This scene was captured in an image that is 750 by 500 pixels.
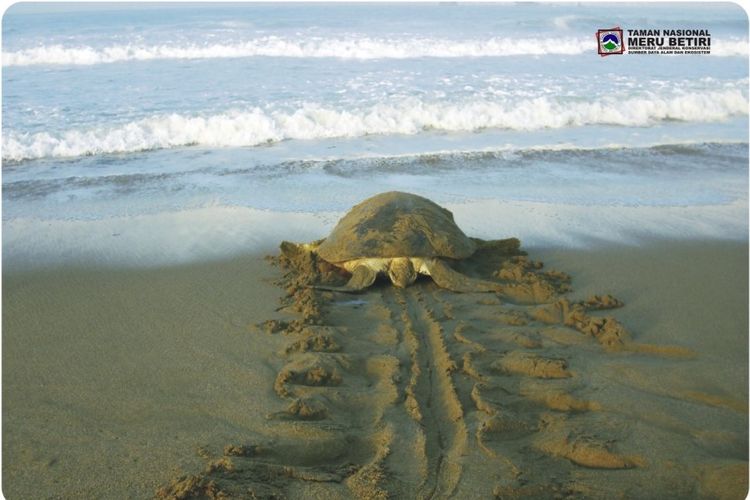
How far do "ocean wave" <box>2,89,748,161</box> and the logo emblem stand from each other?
556 centimetres

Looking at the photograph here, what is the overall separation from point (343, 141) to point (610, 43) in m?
11.6

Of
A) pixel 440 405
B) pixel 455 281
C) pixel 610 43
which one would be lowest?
pixel 440 405

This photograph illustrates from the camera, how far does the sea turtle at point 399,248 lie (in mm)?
4207

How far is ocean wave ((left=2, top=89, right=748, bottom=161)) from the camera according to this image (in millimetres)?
8016

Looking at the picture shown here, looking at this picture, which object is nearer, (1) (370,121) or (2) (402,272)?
(2) (402,272)

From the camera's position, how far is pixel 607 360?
3.23 meters

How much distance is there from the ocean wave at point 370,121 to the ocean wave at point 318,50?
6375mm

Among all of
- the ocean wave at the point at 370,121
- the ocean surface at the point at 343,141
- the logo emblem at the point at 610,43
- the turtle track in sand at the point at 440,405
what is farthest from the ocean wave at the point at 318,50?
the turtle track in sand at the point at 440,405

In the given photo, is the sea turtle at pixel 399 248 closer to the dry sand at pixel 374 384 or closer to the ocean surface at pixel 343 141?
the dry sand at pixel 374 384

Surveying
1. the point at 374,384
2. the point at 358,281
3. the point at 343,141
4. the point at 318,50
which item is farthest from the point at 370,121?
the point at 318,50

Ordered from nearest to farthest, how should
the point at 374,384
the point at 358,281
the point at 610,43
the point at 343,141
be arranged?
the point at 374,384 < the point at 358,281 < the point at 343,141 < the point at 610,43

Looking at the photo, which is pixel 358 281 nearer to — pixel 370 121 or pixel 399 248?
pixel 399 248

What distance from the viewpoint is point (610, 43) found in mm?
17031

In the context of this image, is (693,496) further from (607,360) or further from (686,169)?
(686,169)
